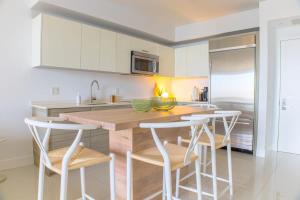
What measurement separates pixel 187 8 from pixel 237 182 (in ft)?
9.84

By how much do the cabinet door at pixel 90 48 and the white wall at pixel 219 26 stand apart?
2160mm

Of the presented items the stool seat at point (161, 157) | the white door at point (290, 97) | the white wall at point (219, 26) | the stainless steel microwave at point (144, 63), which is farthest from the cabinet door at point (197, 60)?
the stool seat at point (161, 157)

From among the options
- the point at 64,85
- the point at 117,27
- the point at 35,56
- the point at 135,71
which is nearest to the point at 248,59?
the point at 135,71

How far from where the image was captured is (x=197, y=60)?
14.7 ft

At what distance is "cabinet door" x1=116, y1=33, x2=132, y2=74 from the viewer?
3.72 m

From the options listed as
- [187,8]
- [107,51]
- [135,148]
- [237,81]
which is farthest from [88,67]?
[237,81]

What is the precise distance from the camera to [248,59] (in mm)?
3627

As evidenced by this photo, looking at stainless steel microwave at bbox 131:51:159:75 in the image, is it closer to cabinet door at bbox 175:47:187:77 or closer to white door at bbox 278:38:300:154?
cabinet door at bbox 175:47:187:77

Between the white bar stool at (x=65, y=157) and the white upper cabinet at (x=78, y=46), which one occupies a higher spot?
the white upper cabinet at (x=78, y=46)

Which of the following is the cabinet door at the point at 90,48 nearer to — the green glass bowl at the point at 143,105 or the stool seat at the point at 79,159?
the green glass bowl at the point at 143,105

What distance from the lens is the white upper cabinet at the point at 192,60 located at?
14.4 feet

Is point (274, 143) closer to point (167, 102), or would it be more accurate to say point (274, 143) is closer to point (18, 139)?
point (167, 102)

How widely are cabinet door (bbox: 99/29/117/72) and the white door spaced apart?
302 centimetres

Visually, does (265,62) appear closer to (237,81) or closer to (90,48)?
(237,81)
